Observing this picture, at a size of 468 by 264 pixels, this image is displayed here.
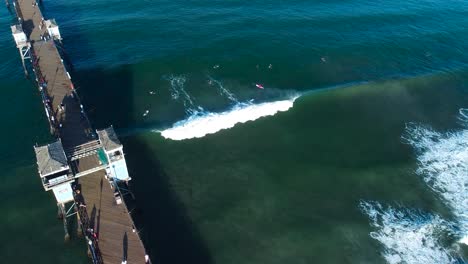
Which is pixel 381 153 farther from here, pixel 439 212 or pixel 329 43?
pixel 329 43

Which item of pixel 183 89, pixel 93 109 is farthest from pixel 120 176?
pixel 183 89

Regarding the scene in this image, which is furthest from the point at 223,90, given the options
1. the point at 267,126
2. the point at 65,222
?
the point at 65,222

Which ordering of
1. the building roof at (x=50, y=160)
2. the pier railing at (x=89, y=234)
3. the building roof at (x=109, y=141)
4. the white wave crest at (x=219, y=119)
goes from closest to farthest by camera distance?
the pier railing at (x=89, y=234)
the building roof at (x=50, y=160)
the building roof at (x=109, y=141)
the white wave crest at (x=219, y=119)

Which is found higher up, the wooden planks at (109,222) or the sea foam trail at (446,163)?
the wooden planks at (109,222)

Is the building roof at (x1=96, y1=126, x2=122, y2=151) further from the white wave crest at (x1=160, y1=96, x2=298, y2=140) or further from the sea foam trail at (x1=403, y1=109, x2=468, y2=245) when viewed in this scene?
the sea foam trail at (x1=403, y1=109, x2=468, y2=245)

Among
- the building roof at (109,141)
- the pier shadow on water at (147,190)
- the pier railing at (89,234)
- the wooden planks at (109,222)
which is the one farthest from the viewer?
the pier shadow on water at (147,190)

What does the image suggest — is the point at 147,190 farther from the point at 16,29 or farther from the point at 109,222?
the point at 16,29

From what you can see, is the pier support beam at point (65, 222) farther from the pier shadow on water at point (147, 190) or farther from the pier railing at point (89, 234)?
the pier shadow on water at point (147, 190)

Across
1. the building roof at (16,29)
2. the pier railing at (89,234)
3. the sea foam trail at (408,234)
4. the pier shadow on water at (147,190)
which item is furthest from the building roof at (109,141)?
the building roof at (16,29)
